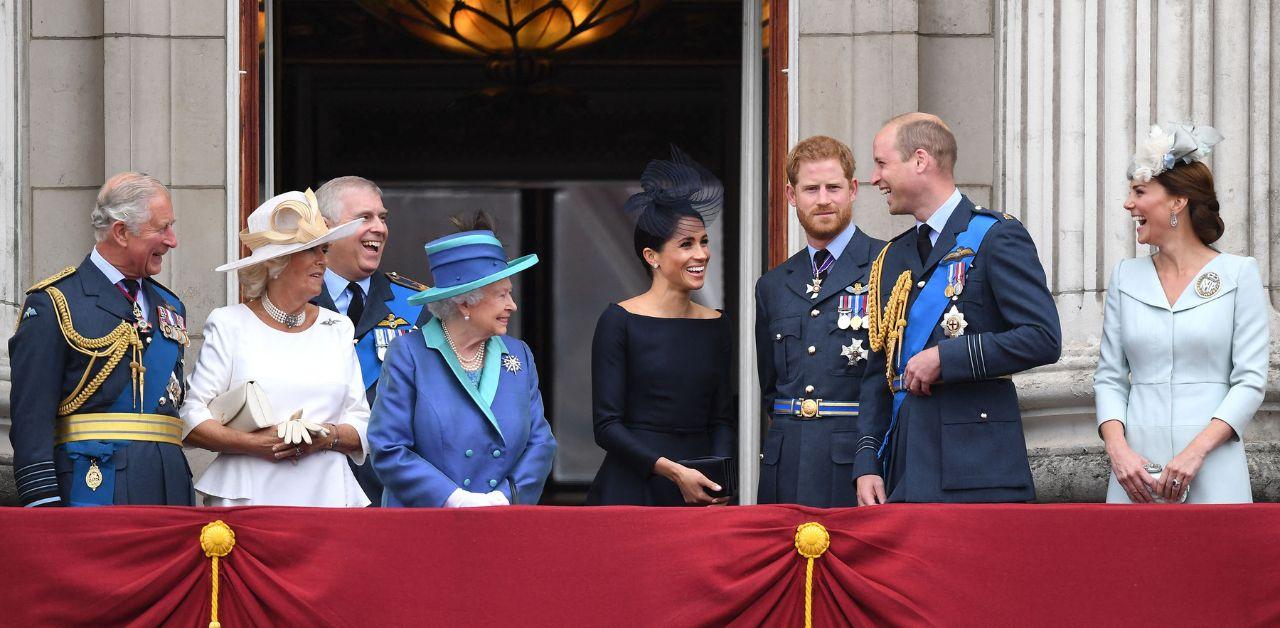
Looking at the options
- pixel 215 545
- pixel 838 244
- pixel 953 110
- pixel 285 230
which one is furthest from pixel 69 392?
pixel 953 110

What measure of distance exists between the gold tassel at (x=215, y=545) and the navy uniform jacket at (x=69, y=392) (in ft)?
2.26

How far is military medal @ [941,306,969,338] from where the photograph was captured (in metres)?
5.23

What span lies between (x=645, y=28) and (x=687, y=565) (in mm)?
8652

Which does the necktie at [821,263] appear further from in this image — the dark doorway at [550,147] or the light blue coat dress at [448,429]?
the dark doorway at [550,147]

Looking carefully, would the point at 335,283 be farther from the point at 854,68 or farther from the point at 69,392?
the point at 854,68

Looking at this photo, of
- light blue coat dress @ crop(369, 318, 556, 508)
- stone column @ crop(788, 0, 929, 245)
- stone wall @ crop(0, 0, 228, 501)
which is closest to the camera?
light blue coat dress @ crop(369, 318, 556, 508)

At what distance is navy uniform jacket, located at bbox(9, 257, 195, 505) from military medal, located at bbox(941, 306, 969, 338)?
2.24m

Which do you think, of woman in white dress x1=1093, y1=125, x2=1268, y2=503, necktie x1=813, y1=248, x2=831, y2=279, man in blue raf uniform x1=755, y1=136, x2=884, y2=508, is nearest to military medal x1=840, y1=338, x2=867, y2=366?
man in blue raf uniform x1=755, y1=136, x2=884, y2=508

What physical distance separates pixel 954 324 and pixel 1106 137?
2.28 m

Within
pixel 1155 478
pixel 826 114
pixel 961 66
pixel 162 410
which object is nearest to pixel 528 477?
Answer: pixel 162 410

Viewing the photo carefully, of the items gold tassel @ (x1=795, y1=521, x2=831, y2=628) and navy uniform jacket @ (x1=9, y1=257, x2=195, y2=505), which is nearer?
gold tassel @ (x1=795, y1=521, x2=831, y2=628)

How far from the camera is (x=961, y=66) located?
782cm

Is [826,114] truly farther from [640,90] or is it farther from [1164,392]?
[640,90]

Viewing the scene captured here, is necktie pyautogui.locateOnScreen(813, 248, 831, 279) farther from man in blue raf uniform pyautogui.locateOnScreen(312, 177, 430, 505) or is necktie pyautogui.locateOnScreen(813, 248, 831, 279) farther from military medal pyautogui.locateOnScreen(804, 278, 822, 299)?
man in blue raf uniform pyautogui.locateOnScreen(312, 177, 430, 505)
